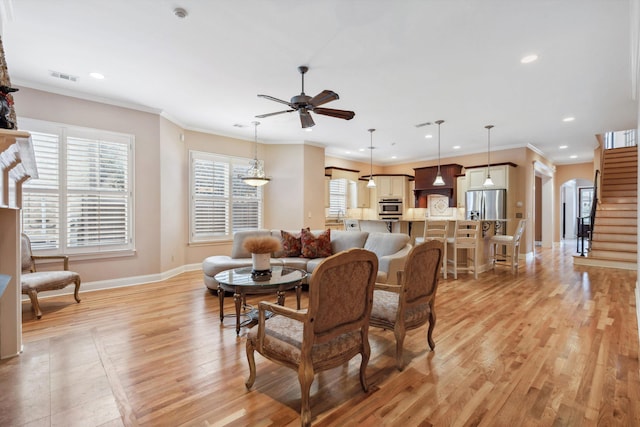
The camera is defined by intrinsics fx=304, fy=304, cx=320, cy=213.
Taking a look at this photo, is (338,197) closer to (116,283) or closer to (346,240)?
(346,240)

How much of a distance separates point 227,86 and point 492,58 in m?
3.38

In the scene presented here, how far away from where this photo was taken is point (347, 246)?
192 inches

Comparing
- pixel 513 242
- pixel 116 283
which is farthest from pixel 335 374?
pixel 513 242

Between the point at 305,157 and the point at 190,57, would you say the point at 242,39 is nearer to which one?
the point at 190,57

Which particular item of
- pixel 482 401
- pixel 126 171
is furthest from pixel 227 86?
pixel 482 401

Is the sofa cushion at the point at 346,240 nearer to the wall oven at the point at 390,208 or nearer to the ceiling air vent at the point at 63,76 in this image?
the ceiling air vent at the point at 63,76

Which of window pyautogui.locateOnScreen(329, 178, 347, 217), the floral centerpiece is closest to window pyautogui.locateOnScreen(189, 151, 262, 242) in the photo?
window pyautogui.locateOnScreen(329, 178, 347, 217)

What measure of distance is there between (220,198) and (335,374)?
521 cm

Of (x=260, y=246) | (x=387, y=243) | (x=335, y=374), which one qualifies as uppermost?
(x=260, y=246)

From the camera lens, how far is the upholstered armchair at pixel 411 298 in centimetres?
233

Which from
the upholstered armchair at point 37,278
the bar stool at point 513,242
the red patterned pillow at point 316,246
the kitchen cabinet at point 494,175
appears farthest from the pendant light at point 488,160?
the upholstered armchair at point 37,278

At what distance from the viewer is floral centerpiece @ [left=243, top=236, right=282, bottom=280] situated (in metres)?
3.17

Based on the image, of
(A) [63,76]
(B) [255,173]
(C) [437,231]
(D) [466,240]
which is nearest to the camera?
(A) [63,76]

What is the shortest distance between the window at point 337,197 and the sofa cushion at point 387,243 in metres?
4.31
